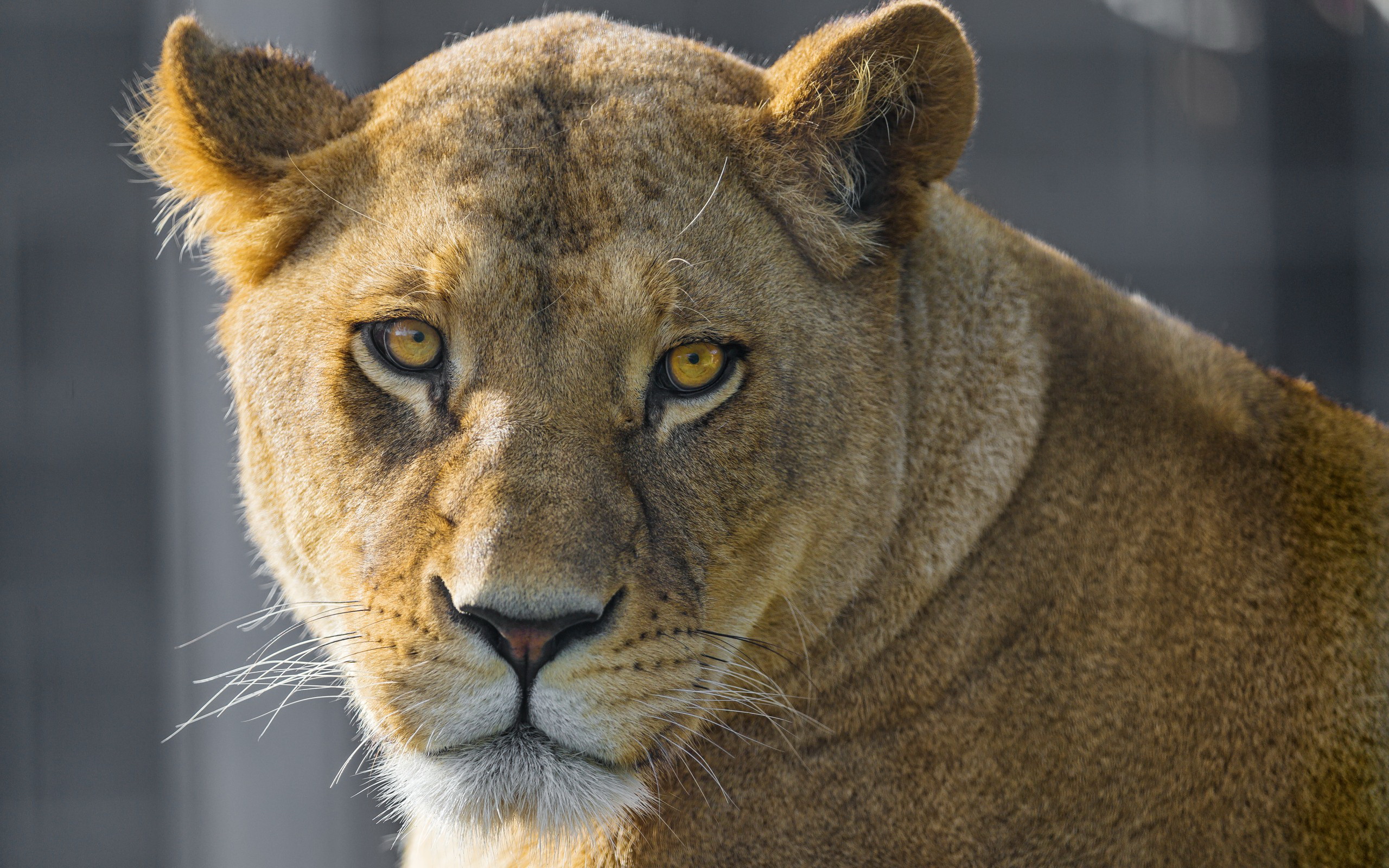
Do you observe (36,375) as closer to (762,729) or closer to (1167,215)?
(762,729)

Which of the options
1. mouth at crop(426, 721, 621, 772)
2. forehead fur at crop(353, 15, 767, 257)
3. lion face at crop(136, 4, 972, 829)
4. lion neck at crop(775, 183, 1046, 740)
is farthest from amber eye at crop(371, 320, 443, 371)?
lion neck at crop(775, 183, 1046, 740)

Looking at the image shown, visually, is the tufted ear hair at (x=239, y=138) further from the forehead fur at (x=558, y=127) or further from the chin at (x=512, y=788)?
the chin at (x=512, y=788)

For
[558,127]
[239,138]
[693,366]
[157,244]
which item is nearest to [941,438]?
[693,366]

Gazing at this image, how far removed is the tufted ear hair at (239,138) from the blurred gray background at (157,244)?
2032 millimetres

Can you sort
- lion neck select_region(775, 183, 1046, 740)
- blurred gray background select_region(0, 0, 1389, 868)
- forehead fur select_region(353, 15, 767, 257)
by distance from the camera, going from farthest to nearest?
1. blurred gray background select_region(0, 0, 1389, 868)
2. lion neck select_region(775, 183, 1046, 740)
3. forehead fur select_region(353, 15, 767, 257)

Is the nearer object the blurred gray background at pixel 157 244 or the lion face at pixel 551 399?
the lion face at pixel 551 399

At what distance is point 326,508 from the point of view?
2.01m

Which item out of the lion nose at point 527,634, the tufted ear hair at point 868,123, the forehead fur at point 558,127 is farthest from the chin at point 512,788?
the tufted ear hair at point 868,123

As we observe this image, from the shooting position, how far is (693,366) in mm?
1928

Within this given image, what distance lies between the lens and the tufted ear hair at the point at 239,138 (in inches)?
83.0

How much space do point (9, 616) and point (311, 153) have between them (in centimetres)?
333

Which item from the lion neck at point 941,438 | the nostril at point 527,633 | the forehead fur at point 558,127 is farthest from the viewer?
the lion neck at point 941,438

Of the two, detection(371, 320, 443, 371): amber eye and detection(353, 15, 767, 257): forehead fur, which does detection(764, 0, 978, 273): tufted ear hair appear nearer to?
detection(353, 15, 767, 257): forehead fur

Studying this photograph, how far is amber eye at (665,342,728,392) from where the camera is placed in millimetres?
1918
